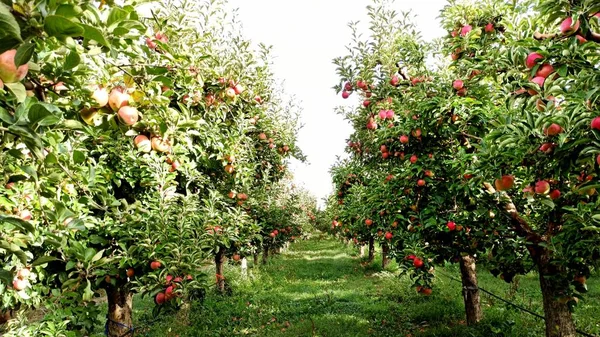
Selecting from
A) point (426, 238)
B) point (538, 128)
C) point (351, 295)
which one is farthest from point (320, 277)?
point (538, 128)

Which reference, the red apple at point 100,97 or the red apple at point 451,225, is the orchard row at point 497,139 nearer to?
the red apple at point 451,225

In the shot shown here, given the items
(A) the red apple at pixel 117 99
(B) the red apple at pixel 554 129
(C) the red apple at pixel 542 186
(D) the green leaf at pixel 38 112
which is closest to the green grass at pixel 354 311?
(C) the red apple at pixel 542 186

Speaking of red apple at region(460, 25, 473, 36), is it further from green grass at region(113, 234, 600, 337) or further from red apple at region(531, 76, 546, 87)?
green grass at region(113, 234, 600, 337)

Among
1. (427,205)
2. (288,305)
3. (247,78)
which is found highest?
(247,78)

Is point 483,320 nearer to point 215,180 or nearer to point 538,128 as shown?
point 538,128

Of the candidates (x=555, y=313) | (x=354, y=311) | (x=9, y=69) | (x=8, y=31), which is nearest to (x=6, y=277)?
(x=9, y=69)

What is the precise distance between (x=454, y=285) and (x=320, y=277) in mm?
6112

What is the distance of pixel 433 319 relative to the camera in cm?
858

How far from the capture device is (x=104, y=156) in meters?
3.91

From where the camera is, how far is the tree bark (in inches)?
166

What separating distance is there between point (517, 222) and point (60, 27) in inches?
194

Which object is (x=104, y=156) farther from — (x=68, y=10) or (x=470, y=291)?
(x=470, y=291)

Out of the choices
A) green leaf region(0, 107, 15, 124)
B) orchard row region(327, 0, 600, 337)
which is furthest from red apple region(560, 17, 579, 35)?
green leaf region(0, 107, 15, 124)

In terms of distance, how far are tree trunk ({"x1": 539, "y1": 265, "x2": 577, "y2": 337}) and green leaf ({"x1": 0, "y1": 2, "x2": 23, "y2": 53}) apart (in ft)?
17.1
